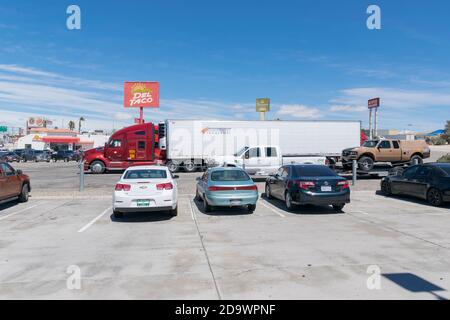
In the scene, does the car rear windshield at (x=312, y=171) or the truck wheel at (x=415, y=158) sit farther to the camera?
the truck wheel at (x=415, y=158)

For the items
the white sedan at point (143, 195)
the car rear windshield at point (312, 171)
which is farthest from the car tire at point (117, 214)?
the car rear windshield at point (312, 171)

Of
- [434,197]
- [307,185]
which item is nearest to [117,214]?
[307,185]

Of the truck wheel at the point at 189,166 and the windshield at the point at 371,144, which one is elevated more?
the windshield at the point at 371,144

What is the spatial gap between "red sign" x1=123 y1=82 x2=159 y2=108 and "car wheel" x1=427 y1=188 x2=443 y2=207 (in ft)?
129

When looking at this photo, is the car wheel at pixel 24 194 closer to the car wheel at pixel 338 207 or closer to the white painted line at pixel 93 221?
the white painted line at pixel 93 221

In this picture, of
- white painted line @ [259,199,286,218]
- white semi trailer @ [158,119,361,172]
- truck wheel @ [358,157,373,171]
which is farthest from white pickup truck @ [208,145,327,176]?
white painted line @ [259,199,286,218]

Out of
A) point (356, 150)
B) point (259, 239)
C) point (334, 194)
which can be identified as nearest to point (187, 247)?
point (259, 239)

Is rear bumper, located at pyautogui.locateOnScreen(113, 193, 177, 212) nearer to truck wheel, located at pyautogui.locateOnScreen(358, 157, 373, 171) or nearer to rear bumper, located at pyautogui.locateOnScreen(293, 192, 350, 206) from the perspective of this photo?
rear bumper, located at pyautogui.locateOnScreen(293, 192, 350, 206)

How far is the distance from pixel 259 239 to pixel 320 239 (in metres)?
1.32

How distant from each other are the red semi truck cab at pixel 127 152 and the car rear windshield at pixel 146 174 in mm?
16629

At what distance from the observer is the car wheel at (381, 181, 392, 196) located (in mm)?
15109

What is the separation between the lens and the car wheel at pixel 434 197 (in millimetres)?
12133

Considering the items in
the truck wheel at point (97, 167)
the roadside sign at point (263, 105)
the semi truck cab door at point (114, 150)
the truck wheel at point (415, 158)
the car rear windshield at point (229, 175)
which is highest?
the roadside sign at point (263, 105)

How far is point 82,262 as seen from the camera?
250 inches
